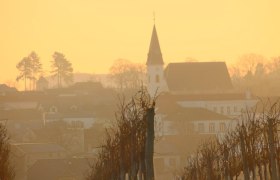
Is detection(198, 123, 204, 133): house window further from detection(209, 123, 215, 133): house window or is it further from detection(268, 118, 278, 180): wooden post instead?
detection(268, 118, 278, 180): wooden post

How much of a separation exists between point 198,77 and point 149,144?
12261 cm

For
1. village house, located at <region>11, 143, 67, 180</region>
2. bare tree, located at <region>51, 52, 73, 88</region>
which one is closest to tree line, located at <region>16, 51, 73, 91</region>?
bare tree, located at <region>51, 52, 73, 88</region>

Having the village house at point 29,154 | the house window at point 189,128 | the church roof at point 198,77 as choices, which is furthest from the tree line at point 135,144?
the church roof at point 198,77

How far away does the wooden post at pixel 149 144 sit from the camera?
2894 centimetres

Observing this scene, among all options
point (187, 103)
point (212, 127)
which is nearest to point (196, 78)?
point (187, 103)

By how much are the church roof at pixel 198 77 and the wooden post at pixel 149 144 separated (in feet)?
382

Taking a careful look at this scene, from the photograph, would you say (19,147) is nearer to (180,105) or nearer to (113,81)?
(180,105)

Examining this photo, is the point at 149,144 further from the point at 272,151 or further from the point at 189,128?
the point at 189,128

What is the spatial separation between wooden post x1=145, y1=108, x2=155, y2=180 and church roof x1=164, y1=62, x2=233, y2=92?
11650 centimetres

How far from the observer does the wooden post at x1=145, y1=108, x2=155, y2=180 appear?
94.9ft

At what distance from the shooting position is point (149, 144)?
2919 centimetres

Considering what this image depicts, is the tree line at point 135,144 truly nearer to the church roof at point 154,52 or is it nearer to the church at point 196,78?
the church roof at point 154,52

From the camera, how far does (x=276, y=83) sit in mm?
169625

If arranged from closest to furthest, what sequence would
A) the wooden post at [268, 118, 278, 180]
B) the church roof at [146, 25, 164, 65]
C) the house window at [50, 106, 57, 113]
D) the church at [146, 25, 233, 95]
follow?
the wooden post at [268, 118, 278, 180], the house window at [50, 106, 57, 113], the church roof at [146, 25, 164, 65], the church at [146, 25, 233, 95]
